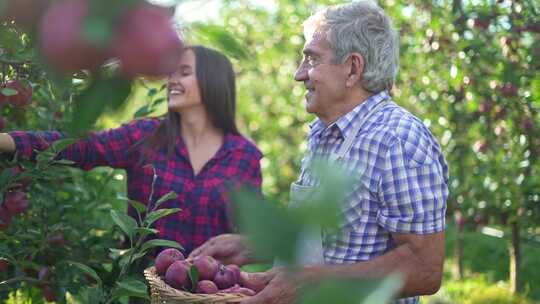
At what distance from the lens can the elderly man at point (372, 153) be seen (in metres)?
2.21

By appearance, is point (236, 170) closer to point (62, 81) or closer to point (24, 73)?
point (24, 73)

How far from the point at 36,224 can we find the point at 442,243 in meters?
1.49

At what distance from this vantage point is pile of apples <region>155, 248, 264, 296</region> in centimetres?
222

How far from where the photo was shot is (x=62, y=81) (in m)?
0.64

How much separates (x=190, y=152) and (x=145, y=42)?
288 cm

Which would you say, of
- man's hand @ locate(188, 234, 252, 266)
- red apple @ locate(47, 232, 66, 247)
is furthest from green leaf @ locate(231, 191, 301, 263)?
red apple @ locate(47, 232, 66, 247)

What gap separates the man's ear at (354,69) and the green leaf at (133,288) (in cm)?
90

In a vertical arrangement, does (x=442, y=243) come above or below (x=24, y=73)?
below

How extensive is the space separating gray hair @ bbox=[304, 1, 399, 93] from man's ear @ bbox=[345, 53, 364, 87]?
Answer: 0.01 meters

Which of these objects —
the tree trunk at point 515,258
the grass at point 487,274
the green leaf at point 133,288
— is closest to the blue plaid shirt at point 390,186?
the green leaf at point 133,288

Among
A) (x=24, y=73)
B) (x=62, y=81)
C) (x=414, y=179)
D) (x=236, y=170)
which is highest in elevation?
(x=62, y=81)

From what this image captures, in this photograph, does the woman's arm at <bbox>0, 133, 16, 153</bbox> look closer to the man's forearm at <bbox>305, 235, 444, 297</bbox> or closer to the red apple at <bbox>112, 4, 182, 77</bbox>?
the man's forearm at <bbox>305, 235, 444, 297</bbox>

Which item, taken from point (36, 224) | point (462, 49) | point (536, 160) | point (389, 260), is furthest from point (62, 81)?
point (536, 160)

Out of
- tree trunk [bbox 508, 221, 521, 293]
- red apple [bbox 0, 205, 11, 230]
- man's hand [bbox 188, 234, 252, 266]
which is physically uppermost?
red apple [bbox 0, 205, 11, 230]
